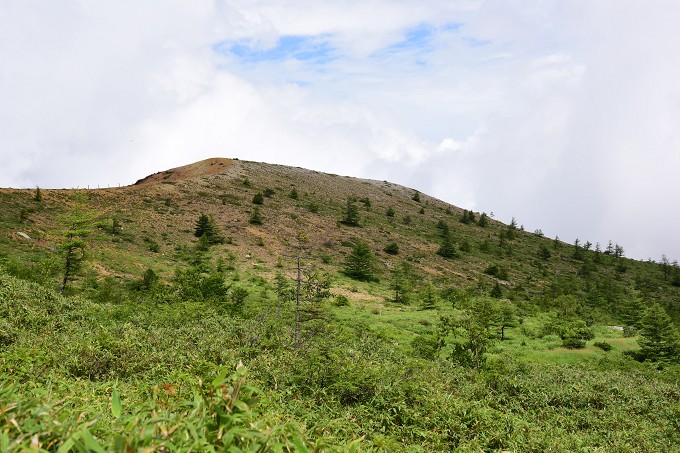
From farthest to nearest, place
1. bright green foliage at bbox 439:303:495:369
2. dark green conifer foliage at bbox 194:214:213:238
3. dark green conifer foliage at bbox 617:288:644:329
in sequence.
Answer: dark green conifer foliage at bbox 194:214:213:238
dark green conifer foliage at bbox 617:288:644:329
bright green foliage at bbox 439:303:495:369

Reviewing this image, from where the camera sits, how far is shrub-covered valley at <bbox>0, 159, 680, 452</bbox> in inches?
124

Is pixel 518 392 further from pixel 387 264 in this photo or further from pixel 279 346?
pixel 387 264

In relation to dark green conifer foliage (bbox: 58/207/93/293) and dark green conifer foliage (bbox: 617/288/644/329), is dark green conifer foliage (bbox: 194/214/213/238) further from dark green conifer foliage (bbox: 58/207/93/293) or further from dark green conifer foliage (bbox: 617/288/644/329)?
dark green conifer foliage (bbox: 617/288/644/329)

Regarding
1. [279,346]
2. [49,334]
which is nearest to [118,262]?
[49,334]

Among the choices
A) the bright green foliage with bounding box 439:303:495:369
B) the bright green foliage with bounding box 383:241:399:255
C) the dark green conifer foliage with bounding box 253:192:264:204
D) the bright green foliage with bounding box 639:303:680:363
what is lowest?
the bright green foliage with bounding box 439:303:495:369

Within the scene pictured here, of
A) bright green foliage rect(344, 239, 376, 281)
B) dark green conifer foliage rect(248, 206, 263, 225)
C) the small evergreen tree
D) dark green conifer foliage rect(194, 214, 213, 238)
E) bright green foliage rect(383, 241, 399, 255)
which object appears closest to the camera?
bright green foliage rect(344, 239, 376, 281)

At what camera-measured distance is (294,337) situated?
43.8ft

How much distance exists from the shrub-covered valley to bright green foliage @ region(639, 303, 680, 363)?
10 centimetres

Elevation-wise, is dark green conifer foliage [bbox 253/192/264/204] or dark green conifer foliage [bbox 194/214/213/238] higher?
dark green conifer foliage [bbox 253/192/264/204]

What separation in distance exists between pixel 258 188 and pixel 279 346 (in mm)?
49569

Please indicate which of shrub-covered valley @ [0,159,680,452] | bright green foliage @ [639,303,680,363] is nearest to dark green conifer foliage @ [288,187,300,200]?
shrub-covered valley @ [0,159,680,452]

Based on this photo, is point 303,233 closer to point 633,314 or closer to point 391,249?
point 391,249

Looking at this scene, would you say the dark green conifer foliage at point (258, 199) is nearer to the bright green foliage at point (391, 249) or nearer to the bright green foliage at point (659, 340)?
the bright green foliage at point (391, 249)

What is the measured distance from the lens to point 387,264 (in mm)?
45844
